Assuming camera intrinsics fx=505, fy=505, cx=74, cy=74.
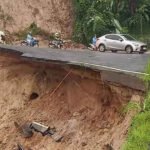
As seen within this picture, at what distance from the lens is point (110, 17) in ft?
129

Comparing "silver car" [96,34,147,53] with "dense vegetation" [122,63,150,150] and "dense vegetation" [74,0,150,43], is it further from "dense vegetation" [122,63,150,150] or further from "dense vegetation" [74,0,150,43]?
"dense vegetation" [122,63,150,150]

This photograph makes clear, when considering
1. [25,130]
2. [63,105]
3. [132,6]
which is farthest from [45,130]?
[132,6]

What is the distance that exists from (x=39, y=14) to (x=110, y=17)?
6.08 m

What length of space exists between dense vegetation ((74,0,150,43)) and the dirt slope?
1.27 meters

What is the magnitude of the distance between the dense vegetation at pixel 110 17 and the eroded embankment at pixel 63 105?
61.9ft

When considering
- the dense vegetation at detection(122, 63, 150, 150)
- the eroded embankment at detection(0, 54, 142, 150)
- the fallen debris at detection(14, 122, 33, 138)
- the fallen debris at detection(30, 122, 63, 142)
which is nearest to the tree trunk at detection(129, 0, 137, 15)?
the eroded embankment at detection(0, 54, 142, 150)

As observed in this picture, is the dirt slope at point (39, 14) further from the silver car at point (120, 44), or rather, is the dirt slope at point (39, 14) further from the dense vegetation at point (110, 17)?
the silver car at point (120, 44)

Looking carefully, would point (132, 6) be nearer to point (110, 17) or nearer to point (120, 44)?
point (110, 17)

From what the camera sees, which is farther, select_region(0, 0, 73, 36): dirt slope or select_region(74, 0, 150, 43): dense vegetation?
select_region(0, 0, 73, 36): dirt slope

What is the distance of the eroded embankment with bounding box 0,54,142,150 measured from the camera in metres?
13.3

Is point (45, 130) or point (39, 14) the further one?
point (39, 14)

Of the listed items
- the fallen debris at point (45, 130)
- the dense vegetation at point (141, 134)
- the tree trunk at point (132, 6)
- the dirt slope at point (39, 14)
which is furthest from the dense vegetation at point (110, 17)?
the dense vegetation at point (141, 134)

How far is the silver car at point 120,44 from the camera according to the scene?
3109 cm

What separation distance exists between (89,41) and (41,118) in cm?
2230
